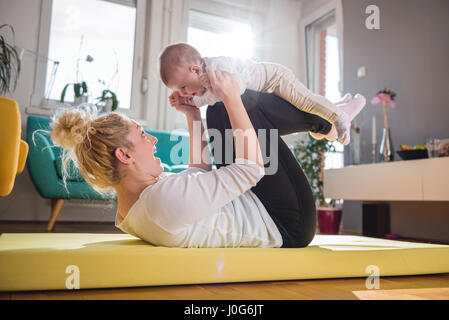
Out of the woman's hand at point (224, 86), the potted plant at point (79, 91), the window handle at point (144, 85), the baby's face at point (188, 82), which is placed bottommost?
the woman's hand at point (224, 86)

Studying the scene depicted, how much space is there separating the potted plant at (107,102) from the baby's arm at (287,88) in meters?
2.54

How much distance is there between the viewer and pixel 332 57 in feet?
16.0

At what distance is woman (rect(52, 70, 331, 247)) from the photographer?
0.98 metres

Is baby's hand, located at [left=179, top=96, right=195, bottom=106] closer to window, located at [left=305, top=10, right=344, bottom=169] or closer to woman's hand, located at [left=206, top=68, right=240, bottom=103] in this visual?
woman's hand, located at [left=206, top=68, right=240, bottom=103]

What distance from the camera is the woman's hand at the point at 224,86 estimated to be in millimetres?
1078

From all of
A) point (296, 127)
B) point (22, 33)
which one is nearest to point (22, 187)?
point (22, 33)

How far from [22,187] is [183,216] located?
3112mm

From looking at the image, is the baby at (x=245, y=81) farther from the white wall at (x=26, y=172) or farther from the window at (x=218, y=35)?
the window at (x=218, y=35)

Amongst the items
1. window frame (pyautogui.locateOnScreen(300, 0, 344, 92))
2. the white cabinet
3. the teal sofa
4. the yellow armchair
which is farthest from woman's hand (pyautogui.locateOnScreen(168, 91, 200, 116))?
window frame (pyautogui.locateOnScreen(300, 0, 344, 92))

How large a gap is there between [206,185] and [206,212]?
0.22ft

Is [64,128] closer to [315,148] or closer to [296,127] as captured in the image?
[296,127]

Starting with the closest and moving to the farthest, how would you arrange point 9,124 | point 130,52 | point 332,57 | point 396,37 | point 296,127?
point 296,127
point 9,124
point 396,37
point 130,52
point 332,57

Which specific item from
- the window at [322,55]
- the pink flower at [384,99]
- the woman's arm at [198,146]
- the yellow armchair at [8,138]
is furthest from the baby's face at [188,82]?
the window at [322,55]
